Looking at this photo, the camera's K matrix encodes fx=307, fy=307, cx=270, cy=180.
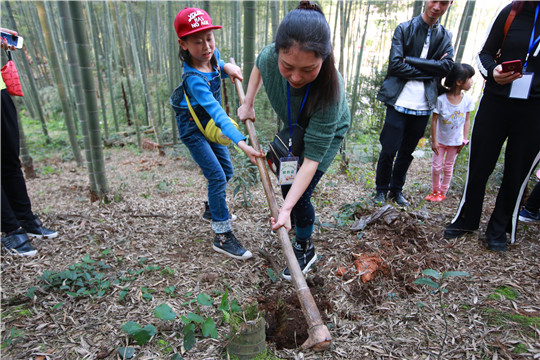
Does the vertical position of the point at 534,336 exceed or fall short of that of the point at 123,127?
it exceeds it

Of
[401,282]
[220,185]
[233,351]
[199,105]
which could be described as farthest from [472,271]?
[199,105]

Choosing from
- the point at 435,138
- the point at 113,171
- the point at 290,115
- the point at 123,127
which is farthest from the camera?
the point at 123,127

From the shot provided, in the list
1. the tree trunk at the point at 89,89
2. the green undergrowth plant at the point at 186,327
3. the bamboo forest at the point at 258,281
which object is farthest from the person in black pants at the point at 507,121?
the tree trunk at the point at 89,89

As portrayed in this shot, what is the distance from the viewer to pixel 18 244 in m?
2.29

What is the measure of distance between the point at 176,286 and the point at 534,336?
1.97 meters

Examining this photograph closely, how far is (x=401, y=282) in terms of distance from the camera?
6.39 ft

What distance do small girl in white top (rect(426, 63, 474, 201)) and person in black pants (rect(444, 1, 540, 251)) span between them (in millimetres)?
978

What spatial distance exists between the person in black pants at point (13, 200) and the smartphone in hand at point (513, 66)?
3.43m

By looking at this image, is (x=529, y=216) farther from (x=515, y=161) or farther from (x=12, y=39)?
(x=12, y=39)

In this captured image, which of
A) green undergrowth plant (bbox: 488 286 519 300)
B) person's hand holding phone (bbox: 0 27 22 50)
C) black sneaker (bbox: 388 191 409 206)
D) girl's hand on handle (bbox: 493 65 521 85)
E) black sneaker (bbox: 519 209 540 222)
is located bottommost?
black sneaker (bbox: 388 191 409 206)

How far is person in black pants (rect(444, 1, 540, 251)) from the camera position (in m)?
1.95

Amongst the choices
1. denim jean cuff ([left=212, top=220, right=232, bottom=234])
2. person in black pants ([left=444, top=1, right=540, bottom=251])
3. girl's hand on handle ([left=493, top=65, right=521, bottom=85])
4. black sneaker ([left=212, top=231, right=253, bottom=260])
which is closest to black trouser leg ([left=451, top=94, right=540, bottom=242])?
person in black pants ([left=444, top=1, right=540, bottom=251])

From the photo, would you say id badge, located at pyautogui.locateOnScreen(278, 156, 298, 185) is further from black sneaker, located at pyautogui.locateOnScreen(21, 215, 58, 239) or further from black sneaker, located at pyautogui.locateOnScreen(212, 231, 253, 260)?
black sneaker, located at pyautogui.locateOnScreen(21, 215, 58, 239)

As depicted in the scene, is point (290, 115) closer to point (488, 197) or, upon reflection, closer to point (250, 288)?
point (250, 288)
